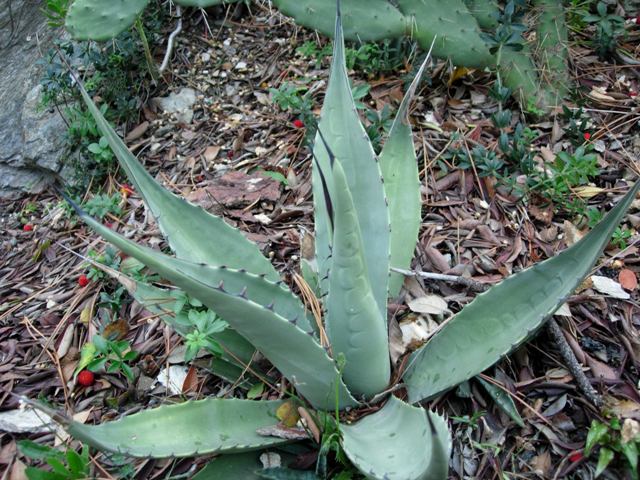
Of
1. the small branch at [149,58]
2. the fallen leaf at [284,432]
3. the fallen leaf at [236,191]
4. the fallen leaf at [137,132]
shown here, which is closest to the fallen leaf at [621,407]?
the fallen leaf at [284,432]

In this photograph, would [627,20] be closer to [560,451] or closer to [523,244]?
[523,244]

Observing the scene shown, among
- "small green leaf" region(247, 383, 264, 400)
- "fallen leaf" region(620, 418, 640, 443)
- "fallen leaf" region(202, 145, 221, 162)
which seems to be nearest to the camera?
"fallen leaf" region(620, 418, 640, 443)

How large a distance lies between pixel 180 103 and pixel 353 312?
1724 mm

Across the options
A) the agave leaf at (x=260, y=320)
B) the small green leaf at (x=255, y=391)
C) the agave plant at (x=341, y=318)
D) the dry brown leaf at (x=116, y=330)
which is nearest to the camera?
the agave leaf at (x=260, y=320)

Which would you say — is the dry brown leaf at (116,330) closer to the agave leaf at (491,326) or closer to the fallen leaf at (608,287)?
the agave leaf at (491,326)

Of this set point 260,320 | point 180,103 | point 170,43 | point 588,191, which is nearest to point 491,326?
point 260,320

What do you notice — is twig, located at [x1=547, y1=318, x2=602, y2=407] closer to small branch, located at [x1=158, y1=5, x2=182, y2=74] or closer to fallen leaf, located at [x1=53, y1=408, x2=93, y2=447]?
fallen leaf, located at [x1=53, y1=408, x2=93, y2=447]

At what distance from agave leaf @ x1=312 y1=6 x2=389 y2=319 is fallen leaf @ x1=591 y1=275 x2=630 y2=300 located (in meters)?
0.66

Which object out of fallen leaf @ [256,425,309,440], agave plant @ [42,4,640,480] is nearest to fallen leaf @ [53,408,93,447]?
agave plant @ [42,4,640,480]

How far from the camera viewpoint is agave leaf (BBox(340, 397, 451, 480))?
0.98 metres

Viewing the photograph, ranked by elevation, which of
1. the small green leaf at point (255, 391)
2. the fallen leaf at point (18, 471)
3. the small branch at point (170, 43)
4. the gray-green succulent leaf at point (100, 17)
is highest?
the gray-green succulent leaf at point (100, 17)

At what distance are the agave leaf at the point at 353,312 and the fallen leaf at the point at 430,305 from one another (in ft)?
0.93

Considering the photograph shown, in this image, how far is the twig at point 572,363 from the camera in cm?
138

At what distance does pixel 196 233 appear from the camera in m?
1.47
